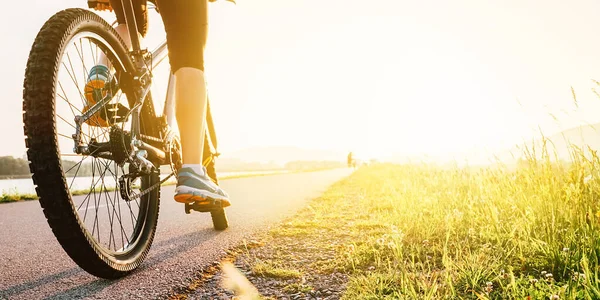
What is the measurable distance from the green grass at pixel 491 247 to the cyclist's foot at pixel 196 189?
1.63ft

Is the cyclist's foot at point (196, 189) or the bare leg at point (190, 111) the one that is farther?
the bare leg at point (190, 111)

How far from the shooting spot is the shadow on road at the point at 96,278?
1781 millimetres

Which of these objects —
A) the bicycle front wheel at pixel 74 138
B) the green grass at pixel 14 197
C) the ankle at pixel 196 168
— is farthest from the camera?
the green grass at pixel 14 197

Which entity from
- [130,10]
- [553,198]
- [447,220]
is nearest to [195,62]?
[130,10]

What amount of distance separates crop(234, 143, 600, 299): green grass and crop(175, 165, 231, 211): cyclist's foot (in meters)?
0.50

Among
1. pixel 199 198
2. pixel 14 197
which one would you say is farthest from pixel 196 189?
pixel 14 197

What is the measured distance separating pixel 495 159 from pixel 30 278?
3.57 metres

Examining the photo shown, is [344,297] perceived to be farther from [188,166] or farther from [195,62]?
[195,62]

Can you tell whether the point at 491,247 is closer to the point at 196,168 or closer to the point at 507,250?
the point at 507,250

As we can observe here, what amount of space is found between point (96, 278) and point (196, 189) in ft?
2.19

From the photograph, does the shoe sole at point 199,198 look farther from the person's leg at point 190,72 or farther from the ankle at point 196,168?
the ankle at point 196,168

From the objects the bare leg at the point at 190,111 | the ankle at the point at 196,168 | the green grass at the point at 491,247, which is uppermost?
the bare leg at the point at 190,111

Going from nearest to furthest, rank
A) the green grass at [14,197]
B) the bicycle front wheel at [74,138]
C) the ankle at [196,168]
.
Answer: the bicycle front wheel at [74,138]
the ankle at [196,168]
the green grass at [14,197]

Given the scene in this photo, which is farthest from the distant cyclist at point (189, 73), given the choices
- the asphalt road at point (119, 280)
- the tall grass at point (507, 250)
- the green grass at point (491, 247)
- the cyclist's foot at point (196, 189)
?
the tall grass at point (507, 250)
